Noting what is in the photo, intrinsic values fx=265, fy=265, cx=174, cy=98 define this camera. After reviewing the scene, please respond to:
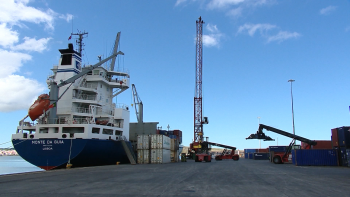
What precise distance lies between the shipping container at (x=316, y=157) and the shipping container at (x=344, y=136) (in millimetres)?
1699

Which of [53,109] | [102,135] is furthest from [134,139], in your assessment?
[53,109]

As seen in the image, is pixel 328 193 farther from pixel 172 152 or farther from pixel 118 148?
pixel 172 152

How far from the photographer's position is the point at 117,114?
36.1 meters

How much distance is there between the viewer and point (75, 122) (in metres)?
30.0

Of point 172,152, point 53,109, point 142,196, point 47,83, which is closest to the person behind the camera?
point 142,196

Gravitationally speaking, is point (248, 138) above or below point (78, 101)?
below

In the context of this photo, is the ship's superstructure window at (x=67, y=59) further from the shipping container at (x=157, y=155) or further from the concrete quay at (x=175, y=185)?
the concrete quay at (x=175, y=185)

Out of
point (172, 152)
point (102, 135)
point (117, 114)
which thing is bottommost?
point (172, 152)

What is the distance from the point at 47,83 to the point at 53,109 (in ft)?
26.8

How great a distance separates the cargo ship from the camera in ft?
89.7

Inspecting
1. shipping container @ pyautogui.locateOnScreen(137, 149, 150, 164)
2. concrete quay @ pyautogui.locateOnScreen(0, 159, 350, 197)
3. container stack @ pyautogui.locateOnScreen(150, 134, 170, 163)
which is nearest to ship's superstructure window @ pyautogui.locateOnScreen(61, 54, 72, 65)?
container stack @ pyautogui.locateOnScreen(150, 134, 170, 163)

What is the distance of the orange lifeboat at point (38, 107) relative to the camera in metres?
29.5

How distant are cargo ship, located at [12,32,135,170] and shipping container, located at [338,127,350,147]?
25.1 meters

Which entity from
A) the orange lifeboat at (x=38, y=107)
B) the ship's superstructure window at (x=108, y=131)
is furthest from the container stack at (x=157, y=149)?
the orange lifeboat at (x=38, y=107)
